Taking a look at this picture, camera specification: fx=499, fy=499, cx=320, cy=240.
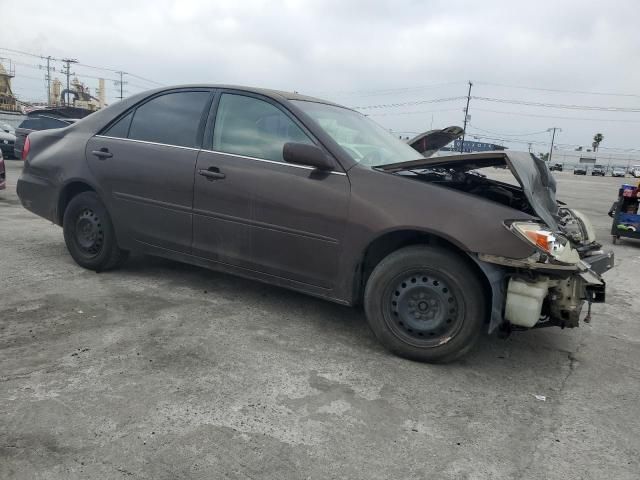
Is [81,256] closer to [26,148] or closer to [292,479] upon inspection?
[26,148]

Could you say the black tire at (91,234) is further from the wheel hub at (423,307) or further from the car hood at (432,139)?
the car hood at (432,139)

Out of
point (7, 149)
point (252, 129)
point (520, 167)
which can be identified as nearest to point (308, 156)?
point (252, 129)

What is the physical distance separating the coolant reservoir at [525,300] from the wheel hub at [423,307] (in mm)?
318

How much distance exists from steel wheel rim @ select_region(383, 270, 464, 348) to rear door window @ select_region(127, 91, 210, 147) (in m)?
1.97

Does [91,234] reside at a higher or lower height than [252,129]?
lower

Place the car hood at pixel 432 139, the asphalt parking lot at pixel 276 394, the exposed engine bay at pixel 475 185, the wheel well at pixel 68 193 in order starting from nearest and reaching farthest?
the asphalt parking lot at pixel 276 394 < the exposed engine bay at pixel 475 185 < the wheel well at pixel 68 193 < the car hood at pixel 432 139

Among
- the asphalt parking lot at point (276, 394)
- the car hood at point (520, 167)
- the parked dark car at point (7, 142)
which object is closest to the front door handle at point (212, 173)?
the asphalt parking lot at point (276, 394)

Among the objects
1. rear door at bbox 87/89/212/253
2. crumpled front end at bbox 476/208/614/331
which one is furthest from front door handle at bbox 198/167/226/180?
crumpled front end at bbox 476/208/614/331

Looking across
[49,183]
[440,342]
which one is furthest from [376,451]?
[49,183]

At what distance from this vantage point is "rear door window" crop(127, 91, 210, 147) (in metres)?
4.00

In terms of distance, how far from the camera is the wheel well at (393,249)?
121 inches

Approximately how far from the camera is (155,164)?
13.3 feet

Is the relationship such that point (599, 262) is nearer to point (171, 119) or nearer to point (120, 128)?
point (171, 119)

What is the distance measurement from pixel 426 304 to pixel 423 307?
0.09ft
